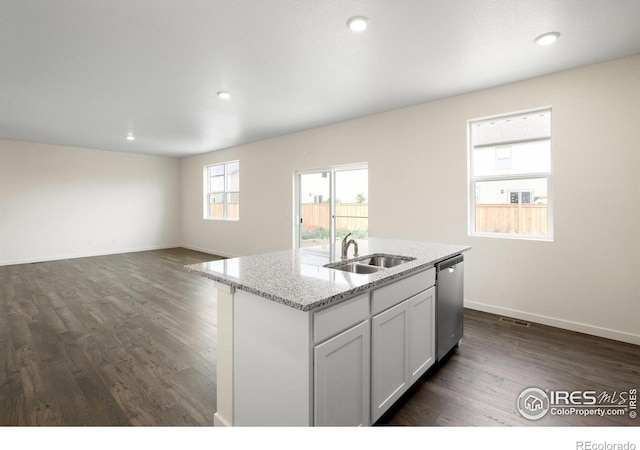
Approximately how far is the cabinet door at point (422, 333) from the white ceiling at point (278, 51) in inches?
80.7

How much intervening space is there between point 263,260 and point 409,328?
110 centimetres

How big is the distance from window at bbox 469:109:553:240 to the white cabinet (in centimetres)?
199

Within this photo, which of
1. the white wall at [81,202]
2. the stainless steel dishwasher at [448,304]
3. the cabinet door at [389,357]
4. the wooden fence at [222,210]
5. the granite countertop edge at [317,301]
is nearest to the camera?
the granite countertop edge at [317,301]

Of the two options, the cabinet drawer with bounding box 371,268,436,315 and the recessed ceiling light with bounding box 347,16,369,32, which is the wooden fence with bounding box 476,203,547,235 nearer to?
the cabinet drawer with bounding box 371,268,436,315

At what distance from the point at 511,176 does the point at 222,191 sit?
20.9 feet

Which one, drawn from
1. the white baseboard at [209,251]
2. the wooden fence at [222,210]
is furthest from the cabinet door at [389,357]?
the wooden fence at [222,210]

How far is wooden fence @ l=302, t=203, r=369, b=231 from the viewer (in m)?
5.17

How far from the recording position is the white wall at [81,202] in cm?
665

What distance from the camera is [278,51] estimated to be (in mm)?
2832

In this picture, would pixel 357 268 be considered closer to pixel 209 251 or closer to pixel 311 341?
pixel 311 341

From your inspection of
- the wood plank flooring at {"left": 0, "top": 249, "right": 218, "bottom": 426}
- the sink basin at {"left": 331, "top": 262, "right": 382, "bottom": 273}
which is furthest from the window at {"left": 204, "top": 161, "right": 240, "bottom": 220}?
the sink basin at {"left": 331, "top": 262, "right": 382, "bottom": 273}

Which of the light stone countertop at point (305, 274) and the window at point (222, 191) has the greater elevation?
the window at point (222, 191)

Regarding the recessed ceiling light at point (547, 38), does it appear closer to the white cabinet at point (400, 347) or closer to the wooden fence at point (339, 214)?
the white cabinet at point (400, 347)
